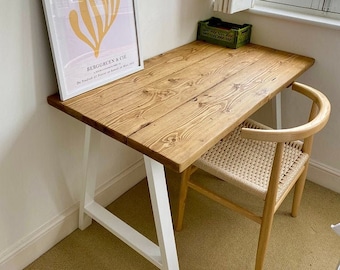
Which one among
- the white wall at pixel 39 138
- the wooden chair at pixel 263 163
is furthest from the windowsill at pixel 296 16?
the wooden chair at pixel 263 163

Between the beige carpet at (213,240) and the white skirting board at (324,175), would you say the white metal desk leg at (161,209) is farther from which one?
the white skirting board at (324,175)

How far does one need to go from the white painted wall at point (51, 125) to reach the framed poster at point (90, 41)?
0.20 ft

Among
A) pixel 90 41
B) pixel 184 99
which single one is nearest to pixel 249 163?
pixel 184 99

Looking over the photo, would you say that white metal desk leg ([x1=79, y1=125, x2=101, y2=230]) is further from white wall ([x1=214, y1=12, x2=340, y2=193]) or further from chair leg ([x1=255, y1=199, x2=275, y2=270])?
white wall ([x1=214, y1=12, x2=340, y2=193])

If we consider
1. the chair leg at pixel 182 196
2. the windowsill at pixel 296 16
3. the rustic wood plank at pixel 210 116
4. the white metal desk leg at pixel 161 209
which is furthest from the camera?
the windowsill at pixel 296 16

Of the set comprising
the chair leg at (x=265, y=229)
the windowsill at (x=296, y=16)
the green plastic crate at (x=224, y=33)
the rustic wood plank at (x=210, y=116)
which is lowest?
the chair leg at (x=265, y=229)

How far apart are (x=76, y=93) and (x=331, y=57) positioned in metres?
1.12

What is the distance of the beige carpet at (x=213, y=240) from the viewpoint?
4.96 feet

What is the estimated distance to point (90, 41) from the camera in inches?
48.8

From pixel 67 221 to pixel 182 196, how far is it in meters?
0.49

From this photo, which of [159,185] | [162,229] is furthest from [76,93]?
[162,229]

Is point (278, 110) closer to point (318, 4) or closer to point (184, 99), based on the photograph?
point (318, 4)

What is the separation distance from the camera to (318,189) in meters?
1.94

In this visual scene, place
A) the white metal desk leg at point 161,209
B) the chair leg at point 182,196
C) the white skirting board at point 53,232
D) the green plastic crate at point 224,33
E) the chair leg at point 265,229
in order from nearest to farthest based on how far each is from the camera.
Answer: the white metal desk leg at point 161,209
the chair leg at point 265,229
the white skirting board at point 53,232
the chair leg at point 182,196
the green plastic crate at point 224,33
